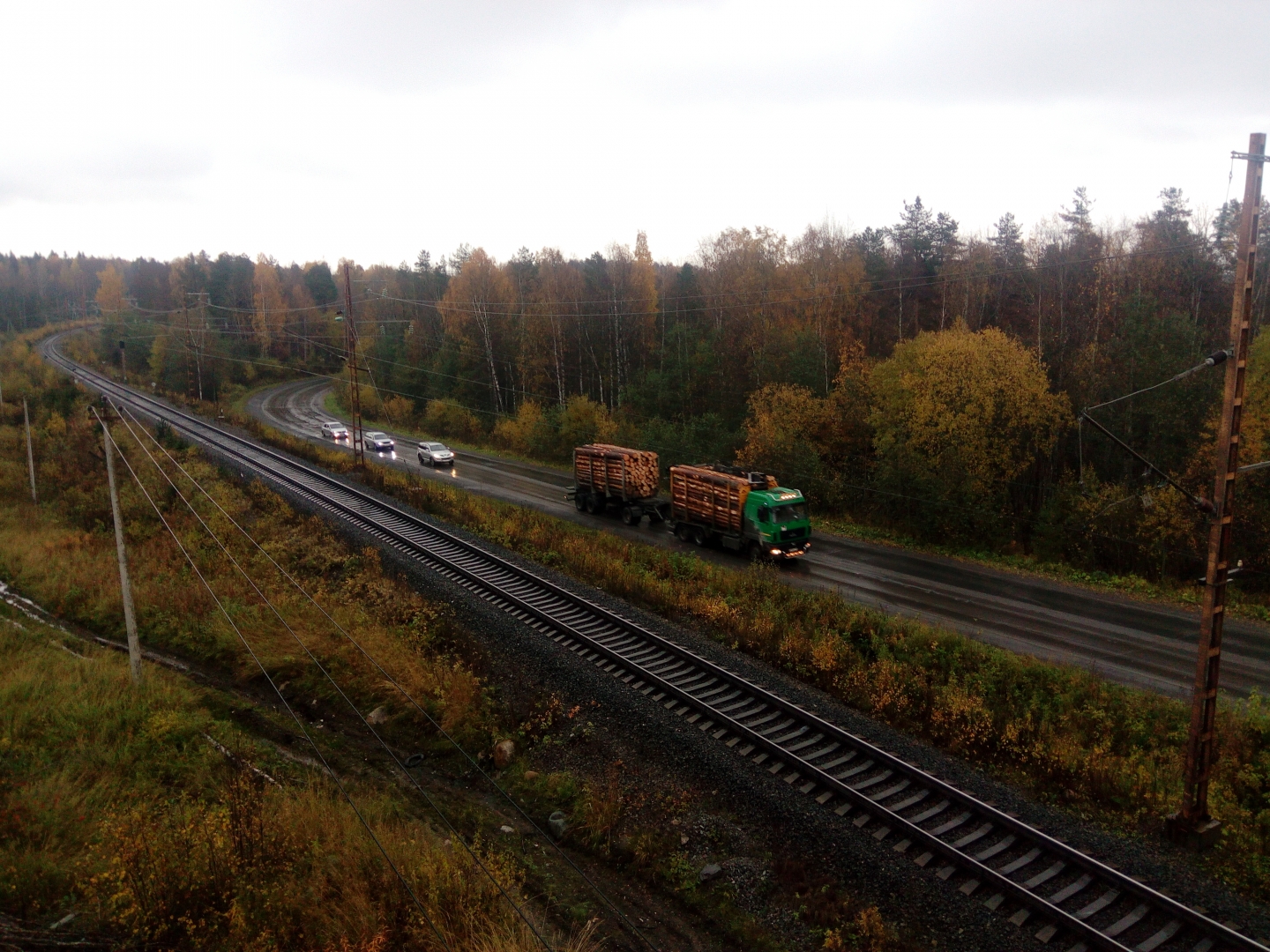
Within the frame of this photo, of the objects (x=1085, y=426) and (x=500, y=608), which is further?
(x=1085, y=426)

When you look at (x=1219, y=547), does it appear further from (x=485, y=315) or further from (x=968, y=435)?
(x=485, y=315)

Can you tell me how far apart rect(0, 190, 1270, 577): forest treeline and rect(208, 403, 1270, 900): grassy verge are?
169 inches

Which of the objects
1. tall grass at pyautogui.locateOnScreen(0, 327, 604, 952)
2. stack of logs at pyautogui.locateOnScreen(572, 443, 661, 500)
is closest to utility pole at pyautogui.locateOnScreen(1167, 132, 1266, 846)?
tall grass at pyautogui.locateOnScreen(0, 327, 604, 952)

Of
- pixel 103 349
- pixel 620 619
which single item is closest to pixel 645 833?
pixel 620 619

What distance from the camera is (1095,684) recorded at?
45.4 ft

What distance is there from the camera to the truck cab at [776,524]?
23.1 m

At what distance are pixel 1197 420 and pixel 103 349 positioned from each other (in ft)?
329

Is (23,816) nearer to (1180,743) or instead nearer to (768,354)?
(1180,743)

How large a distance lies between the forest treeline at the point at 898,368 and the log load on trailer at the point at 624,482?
5.93 metres

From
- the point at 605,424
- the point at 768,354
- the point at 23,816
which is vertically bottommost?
the point at 23,816

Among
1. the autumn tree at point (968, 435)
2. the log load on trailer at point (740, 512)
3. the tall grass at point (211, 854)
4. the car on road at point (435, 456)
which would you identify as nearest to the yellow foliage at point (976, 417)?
the autumn tree at point (968, 435)

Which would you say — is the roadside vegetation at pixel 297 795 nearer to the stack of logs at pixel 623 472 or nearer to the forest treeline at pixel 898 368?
the stack of logs at pixel 623 472

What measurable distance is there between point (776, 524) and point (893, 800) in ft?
43.3

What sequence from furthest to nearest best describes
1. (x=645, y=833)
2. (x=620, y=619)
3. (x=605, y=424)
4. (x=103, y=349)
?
(x=103, y=349), (x=605, y=424), (x=620, y=619), (x=645, y=833)
